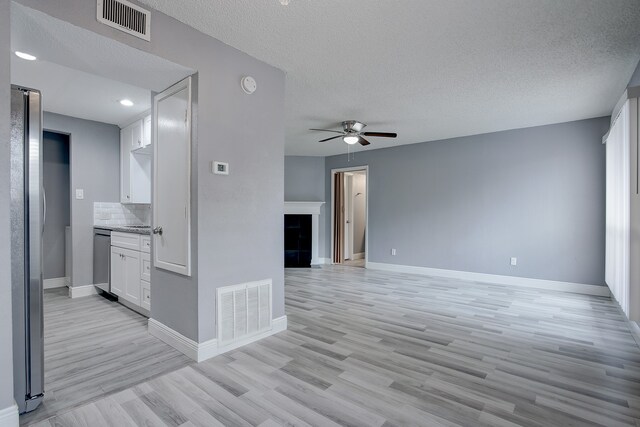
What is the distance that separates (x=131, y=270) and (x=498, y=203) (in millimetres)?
5386

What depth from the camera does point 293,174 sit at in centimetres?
727

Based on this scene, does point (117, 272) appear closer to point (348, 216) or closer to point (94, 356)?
point (94, 356)

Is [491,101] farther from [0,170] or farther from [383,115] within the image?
[0,170]

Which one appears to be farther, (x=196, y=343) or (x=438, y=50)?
(x=438, y=50)

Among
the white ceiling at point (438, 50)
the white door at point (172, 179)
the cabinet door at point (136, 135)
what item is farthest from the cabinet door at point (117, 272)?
the white ceiling at point (438, 50)

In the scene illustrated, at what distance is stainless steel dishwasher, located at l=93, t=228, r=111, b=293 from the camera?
4020mm

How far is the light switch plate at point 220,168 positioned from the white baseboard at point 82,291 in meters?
3.26

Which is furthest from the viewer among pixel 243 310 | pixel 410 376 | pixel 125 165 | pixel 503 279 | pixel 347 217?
pixel 347 217

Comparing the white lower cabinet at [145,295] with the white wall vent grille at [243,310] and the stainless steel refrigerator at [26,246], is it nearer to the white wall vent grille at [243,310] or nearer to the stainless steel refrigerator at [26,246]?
the white wall vent grille at [243,310]

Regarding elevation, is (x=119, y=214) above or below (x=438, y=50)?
below

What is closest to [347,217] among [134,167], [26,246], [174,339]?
[134,167]

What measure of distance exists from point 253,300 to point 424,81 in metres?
2.73

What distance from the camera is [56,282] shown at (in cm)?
459

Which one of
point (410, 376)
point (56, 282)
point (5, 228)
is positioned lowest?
point (410, 376)
